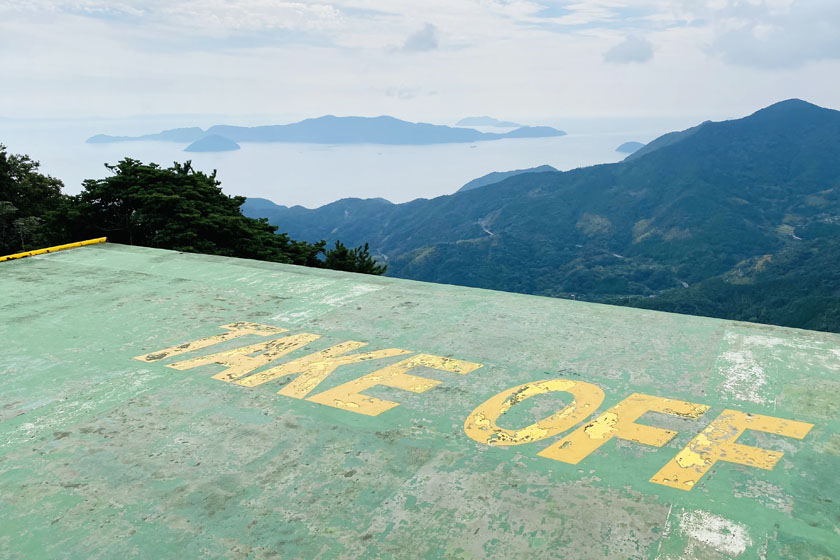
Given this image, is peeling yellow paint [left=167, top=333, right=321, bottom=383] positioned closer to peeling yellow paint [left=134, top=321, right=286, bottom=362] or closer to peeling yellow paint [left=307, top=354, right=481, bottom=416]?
peeling yellow paint [left=134, top=321, right=286, bottom=362]

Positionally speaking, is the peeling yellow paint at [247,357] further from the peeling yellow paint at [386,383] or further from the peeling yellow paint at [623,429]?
the peeling yellow paint at [623,429]

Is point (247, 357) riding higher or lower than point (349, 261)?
higher

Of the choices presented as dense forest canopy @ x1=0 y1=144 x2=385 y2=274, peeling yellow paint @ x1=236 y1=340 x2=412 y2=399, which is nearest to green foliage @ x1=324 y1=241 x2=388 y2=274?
dense forest canopy @ x1=0 y1=144 x2=385 y2=274

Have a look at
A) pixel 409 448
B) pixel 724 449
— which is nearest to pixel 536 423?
pixel 409 448

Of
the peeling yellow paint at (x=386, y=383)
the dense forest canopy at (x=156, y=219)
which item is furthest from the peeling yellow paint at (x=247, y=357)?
the dense forest canopy at (x=156, y=219)

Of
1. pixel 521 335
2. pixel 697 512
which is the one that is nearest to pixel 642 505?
pixel 697 512

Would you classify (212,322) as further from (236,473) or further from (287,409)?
(236,473)

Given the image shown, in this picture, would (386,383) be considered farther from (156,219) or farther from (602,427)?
(156,219)
